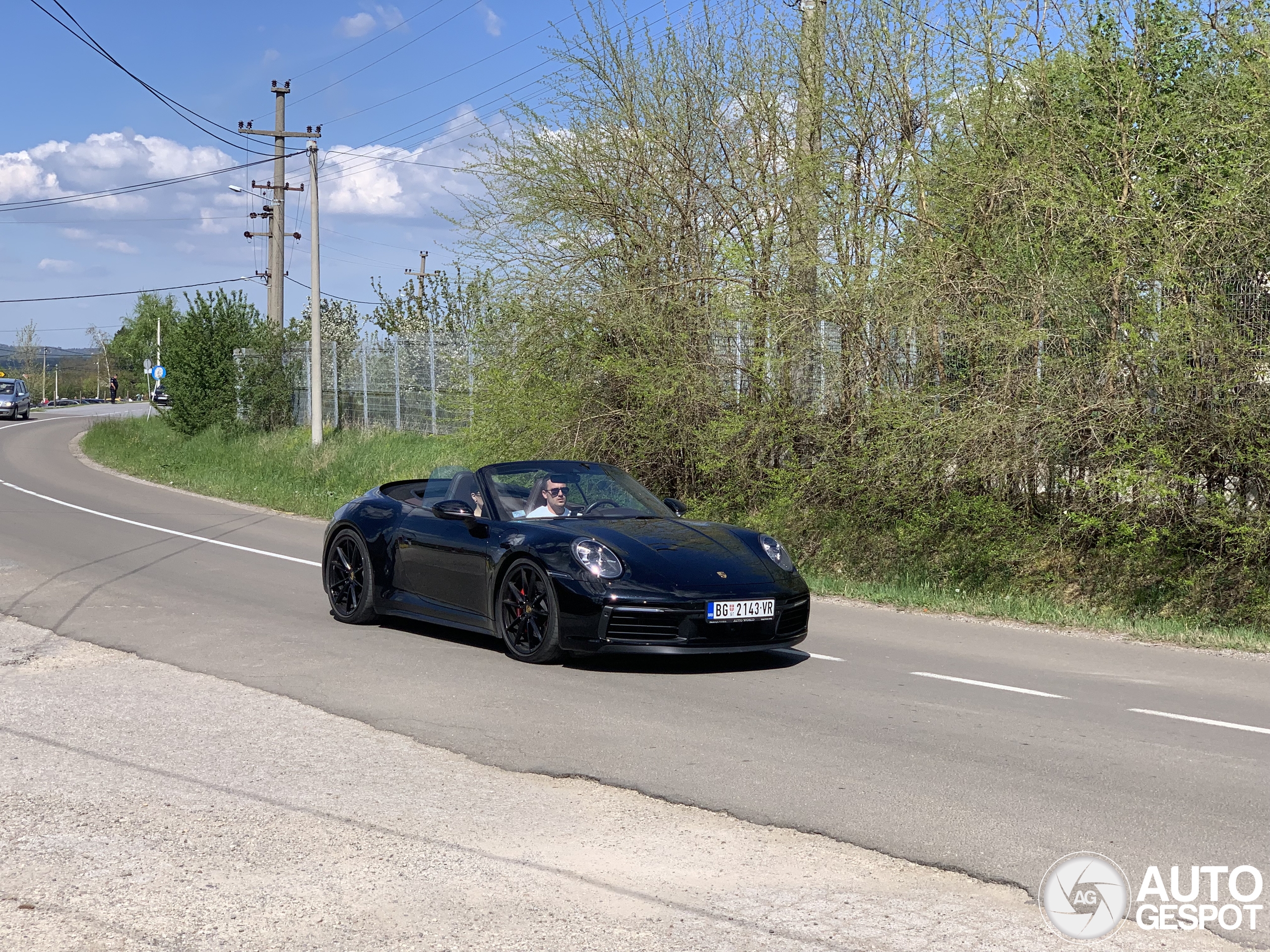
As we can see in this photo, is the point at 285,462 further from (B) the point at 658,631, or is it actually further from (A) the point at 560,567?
(B) the point at 658,631

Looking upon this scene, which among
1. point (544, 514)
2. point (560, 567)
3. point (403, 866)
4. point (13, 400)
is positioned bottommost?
point (403, 866)

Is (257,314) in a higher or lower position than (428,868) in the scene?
higher

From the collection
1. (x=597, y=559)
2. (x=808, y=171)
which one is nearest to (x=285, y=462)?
(x=808, y=171)

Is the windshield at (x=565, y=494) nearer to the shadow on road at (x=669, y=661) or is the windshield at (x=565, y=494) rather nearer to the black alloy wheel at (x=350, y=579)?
the shadow on road at (x=669, y=661)

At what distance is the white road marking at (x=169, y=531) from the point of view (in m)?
16.6

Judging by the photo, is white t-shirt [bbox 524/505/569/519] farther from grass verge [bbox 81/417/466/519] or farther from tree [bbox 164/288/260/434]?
tree [bbox 164/288/260/434]

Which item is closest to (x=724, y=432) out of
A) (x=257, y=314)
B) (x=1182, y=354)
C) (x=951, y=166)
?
(x=951, y=166)

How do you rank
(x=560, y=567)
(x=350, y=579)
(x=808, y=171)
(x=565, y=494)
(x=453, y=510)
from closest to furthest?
(x=560, y=567) < (x=453, y=510) < (x=565, y=494) < (x=350, y=579) < (x=808, y=171)

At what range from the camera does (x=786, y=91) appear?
16.4m

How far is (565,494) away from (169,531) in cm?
1167

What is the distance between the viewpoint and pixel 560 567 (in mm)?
8977

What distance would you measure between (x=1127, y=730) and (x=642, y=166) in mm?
12027

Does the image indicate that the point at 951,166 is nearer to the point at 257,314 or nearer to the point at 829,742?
the point at 829,742

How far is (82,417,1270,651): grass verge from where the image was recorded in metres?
12.2
